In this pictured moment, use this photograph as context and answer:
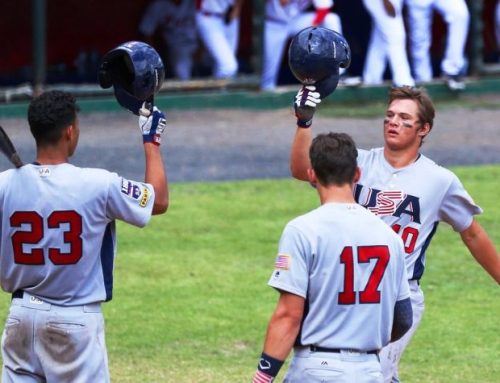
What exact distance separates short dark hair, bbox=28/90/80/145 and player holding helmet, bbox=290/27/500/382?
1080mm

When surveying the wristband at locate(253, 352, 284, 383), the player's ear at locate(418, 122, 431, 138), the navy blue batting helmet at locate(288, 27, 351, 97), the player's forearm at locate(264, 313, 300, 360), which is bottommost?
the wristband at locate(253, 352, 284, 383)

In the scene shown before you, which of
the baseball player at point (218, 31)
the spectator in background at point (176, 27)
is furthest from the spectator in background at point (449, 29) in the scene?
the spectator in background at point (176, 27)

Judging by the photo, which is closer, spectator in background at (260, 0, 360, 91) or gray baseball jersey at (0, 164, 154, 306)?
gray baseball jersey at (0, 164, 154, 306)

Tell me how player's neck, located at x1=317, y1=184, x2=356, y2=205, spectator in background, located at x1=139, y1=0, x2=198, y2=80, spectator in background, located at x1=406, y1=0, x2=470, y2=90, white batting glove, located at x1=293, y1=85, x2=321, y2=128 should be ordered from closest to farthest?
player's neck, located at x1=317, y1=184, x2=356, y2=205
white batting glove, located at x1=293, y1=85, x2=321, y2=128
spectator in background, located at x1=406, y1=0, x2=470, y2=90
spectator in background, located at x1=139, y1=0, x2=198, y2=80

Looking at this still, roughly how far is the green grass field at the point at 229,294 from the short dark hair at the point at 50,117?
7.47 feet

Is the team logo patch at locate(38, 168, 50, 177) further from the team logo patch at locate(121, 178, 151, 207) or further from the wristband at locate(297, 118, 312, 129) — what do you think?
the wristband at locate(297, 118, 312, 129)

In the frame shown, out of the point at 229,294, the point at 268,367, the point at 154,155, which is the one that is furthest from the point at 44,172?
the point at 229,294

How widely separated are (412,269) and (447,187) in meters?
0.42

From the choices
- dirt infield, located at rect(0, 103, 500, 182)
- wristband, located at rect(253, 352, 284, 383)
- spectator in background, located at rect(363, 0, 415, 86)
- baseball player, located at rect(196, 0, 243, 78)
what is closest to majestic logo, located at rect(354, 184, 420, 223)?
wristband, located at rect(253, 352, 284, 383)

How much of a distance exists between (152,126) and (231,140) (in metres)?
8.00

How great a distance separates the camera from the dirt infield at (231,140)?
11.9 m

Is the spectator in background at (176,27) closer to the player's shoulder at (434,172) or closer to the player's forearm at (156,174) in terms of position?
the player's shoulder at (434,172)

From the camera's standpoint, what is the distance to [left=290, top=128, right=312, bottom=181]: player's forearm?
5480 millimetres

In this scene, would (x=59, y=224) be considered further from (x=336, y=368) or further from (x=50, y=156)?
(x=336, y=368)
